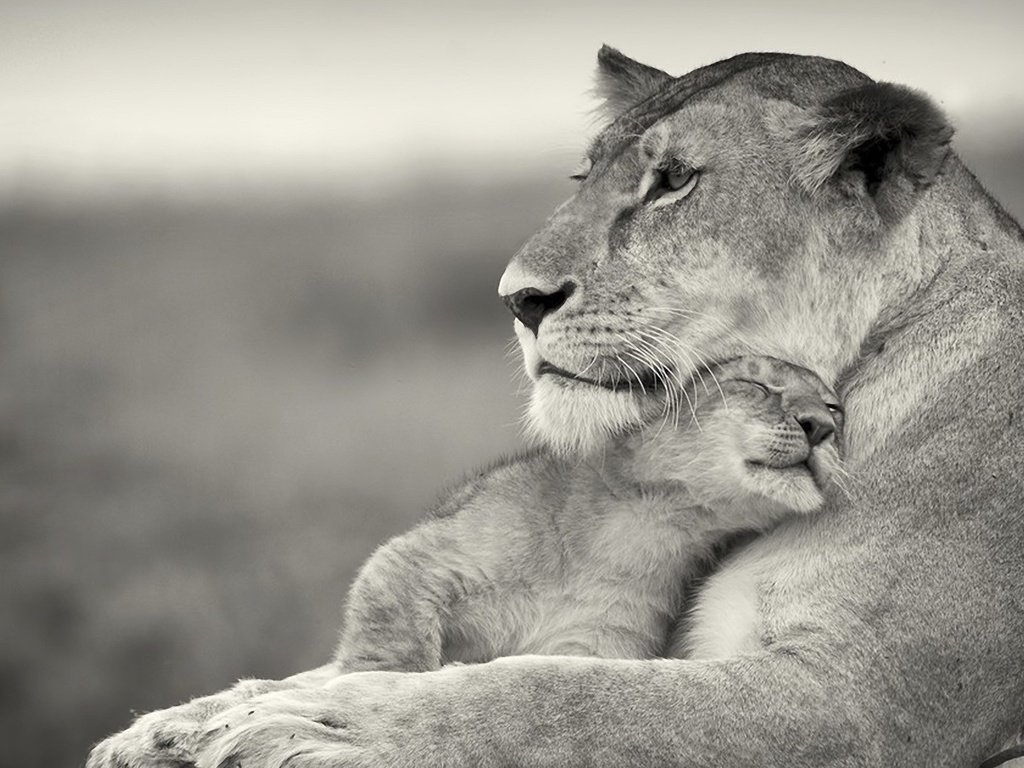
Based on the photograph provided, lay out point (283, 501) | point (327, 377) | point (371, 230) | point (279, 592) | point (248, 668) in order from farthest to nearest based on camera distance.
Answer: point (371, 230) < point (327, 377) < point (283, 501) < point (279, 592) < point (248, 668)

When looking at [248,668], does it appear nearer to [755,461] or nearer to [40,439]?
[40,439]

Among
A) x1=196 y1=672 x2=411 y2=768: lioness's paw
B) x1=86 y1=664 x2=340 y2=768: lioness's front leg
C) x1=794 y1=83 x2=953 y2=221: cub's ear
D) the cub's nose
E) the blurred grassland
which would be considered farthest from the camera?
the blurred grassland

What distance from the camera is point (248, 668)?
10797mm

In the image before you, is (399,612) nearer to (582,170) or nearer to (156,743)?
(156,743)

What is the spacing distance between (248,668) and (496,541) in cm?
653

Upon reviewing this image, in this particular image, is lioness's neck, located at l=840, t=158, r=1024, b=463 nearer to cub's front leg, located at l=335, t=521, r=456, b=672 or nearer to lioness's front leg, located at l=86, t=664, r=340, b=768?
cub's front leg, located at l=335, t=521, r=456, b=672

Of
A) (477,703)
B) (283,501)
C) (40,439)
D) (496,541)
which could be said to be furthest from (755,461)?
(40,439)

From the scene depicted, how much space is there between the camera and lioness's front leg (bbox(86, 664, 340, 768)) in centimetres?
418

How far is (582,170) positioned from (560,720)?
1.91 metres

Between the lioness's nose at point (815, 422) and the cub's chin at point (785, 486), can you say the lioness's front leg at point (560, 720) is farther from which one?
the lioness's nose at point (815, 422)

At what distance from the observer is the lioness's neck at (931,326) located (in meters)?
4.25

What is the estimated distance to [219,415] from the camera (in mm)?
13859

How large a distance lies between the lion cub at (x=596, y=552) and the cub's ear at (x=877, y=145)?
484 mm

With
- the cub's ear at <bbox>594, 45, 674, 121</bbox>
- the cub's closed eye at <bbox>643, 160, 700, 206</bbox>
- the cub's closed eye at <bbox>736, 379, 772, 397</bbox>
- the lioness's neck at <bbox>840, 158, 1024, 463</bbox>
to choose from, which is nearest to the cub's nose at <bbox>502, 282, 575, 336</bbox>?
the cub's closed eye at <bbox>643, 160, 700, 206</bbox>
